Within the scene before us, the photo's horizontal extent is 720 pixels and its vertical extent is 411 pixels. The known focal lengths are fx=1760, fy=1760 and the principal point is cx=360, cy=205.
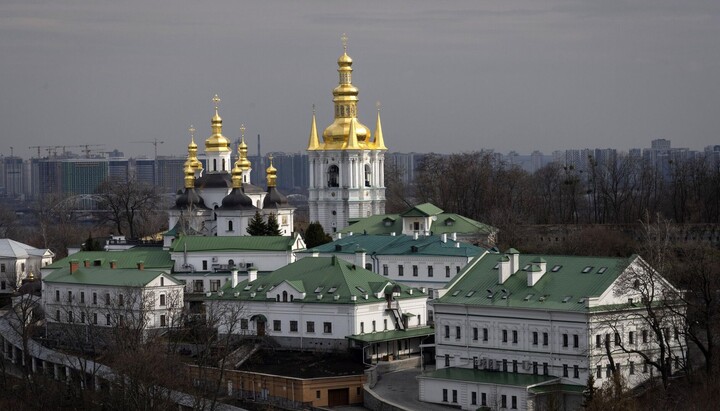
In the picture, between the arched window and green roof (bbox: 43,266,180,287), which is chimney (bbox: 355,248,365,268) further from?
the arched window

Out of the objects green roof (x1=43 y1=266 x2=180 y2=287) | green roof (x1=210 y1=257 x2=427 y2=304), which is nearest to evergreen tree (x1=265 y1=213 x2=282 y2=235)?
green roof (x1=43 y1=266 x2=180 y2=287)

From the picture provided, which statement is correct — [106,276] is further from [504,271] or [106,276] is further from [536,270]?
[536,270]

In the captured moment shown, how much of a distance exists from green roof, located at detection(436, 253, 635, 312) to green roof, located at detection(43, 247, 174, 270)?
20.9 meters

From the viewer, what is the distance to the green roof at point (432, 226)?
78.2m

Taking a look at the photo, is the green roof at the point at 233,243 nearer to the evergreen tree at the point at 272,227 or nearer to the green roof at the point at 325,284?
the evergreen tree at the point at 272,227

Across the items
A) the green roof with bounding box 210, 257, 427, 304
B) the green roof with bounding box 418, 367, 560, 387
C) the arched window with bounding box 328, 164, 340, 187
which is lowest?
the green roof with bounding box 418, 367, 560, 387

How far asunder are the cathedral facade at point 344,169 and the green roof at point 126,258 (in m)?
21.7

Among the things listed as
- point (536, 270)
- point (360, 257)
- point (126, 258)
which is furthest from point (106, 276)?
point (536, 270)

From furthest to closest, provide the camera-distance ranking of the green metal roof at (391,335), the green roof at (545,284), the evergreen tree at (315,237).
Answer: the evergreen tree at (315,237) → the green metal roof at (391,335) → the green roof at (545,284)

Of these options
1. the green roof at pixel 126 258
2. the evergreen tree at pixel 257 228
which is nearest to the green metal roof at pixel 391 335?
the green roof at pixel 126 258

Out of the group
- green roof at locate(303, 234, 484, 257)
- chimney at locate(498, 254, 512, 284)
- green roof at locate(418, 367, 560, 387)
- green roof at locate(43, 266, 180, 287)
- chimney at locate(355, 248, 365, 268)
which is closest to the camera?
green roof at locate(418, 367, 560, 387)

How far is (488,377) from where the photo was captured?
5259 cm

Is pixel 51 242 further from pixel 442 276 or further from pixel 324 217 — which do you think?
pixel 442 276

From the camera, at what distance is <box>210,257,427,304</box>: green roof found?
2397 inches
